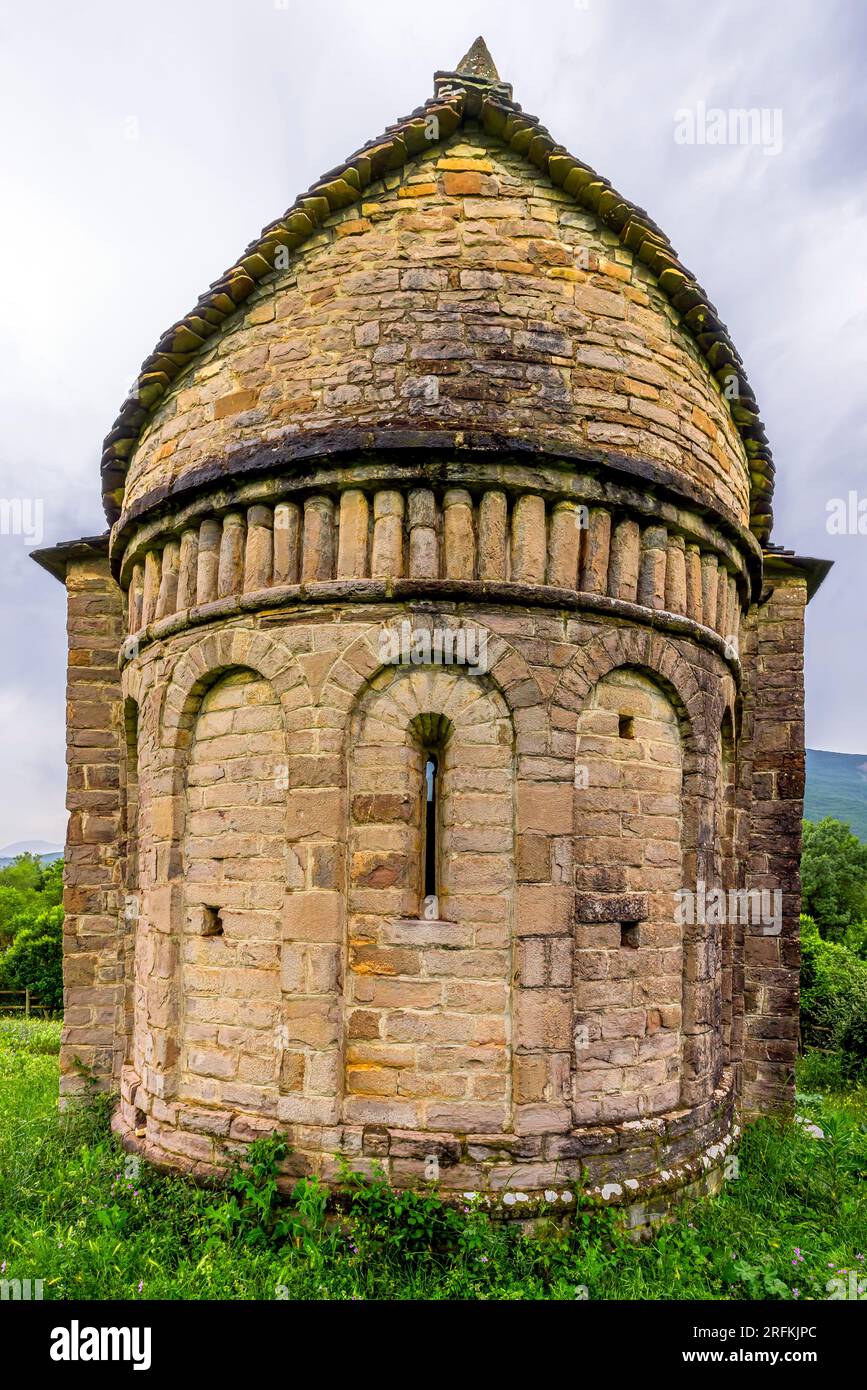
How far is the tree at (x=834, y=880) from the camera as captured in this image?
1044 inches

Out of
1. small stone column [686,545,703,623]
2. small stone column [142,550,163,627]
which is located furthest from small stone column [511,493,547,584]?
small stone column [142,550,163,627]

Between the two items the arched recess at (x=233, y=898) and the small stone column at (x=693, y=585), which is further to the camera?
the small stone column at (x=693, y=585)

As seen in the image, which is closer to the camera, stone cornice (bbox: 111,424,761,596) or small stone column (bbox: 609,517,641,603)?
stone cornice (bbox: 111,424,761,596)

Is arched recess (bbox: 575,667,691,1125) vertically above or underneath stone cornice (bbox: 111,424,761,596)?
underneath

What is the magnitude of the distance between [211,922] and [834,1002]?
12538 mm

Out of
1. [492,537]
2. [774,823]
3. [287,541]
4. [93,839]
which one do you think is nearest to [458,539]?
[492,537]

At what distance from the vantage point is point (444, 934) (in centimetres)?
510

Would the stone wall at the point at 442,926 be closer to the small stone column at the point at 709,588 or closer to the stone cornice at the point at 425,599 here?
the stone cornice at the point at 425,599

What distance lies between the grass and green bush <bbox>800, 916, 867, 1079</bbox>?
24.0 feet

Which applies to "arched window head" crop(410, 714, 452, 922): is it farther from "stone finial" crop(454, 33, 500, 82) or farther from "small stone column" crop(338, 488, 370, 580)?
"stone finial" crop(454, 33, 500, 82)

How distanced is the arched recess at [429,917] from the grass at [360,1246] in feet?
1.89

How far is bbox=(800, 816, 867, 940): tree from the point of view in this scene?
26516 millimetres

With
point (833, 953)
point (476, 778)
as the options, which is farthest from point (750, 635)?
point (833, 953)

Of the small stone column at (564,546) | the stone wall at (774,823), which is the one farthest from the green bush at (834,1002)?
the small stone column at (564,546)
